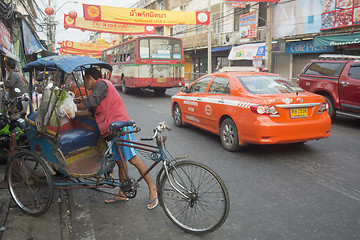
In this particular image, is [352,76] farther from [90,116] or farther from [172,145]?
[90,116]

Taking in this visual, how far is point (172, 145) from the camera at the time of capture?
6352mm

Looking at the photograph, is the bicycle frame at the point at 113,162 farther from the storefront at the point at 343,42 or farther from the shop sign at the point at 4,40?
the storefront at the point at 343,42

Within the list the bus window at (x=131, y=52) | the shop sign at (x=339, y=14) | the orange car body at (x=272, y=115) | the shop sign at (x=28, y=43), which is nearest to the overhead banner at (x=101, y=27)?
the bus window at (x=131, y=52)

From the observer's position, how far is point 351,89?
26.2ft

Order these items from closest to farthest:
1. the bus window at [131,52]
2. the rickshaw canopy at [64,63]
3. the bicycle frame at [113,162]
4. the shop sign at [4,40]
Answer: the bicycle frame at [113,162] → the rickshaw canopy at [64,63] → the shop sign at [4,40] → the bus window at [131,52]

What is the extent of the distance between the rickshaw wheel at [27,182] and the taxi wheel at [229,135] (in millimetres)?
3447

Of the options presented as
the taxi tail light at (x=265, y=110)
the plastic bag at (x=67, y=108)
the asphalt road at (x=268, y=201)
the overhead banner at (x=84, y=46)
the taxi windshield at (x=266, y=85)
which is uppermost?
the overhead banner at (x=84, y=46)

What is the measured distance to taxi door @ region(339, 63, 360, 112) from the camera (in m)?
7.88

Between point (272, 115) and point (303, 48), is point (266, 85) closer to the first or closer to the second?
point (272, 115)

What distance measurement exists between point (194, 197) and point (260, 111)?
8.79ft

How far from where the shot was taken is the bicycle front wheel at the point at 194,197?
2.81 meters

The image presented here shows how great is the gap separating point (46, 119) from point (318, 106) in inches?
182

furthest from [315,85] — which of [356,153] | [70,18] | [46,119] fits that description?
[70,18]

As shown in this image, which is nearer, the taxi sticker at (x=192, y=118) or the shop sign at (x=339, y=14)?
the taxi sticker at (x=192, y=118)
